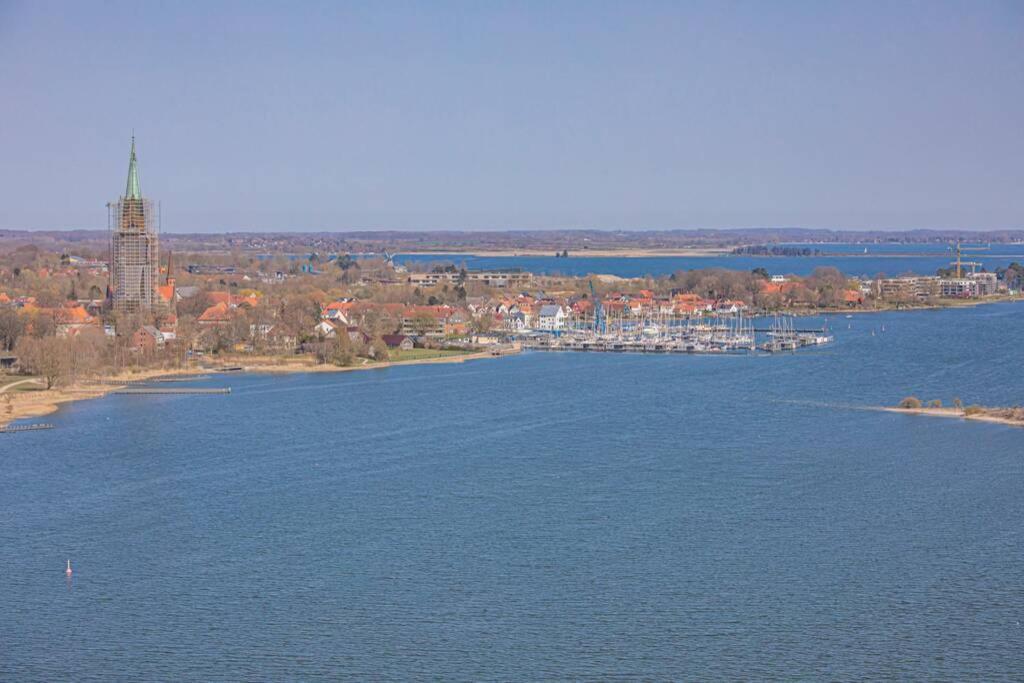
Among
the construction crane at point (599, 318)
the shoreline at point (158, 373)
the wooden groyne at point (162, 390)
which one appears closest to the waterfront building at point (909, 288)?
the construction crane at point (599, 318)

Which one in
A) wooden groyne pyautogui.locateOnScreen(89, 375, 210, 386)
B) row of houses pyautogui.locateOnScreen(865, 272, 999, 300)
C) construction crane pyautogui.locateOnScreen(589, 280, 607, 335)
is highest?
row of houses pyautogui.locateOnScreen(865, 272, 999, 300)

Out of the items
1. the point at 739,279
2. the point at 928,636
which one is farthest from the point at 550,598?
the point at 739,279

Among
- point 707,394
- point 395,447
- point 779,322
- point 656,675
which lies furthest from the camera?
point 779,322

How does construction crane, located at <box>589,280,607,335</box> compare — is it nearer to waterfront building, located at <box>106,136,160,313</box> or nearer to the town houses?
the town houses

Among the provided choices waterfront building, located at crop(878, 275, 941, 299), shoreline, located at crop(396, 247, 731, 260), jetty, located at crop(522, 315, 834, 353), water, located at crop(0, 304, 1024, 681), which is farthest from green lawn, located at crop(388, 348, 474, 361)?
shoreline, located at crop(396, 247, 731, 260)

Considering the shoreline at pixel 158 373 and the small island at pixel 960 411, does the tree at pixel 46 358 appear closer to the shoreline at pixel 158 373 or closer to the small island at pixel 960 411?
the shoreline at pixel 158 373

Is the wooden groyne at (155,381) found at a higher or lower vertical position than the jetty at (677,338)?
lower

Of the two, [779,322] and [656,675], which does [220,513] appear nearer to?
[656,675]
